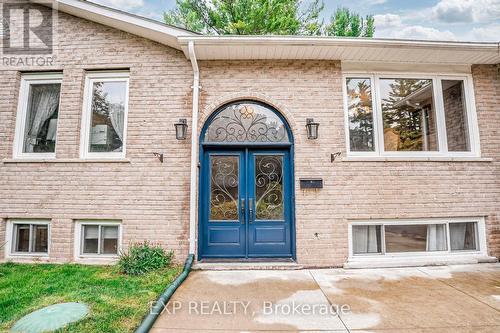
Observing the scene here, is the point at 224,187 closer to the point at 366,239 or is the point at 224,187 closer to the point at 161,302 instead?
the point at 161,302

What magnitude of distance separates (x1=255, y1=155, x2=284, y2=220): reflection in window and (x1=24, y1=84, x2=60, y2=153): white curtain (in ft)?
13.9

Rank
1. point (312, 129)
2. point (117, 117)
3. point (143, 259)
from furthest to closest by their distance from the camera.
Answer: point (117, 117), point (312, 129), point (143, 259)

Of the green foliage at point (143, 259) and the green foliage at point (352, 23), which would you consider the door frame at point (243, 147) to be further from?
the green foliage at point (352, 23)

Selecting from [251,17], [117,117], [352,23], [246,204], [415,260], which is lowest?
[415,260]

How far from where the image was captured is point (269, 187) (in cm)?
492

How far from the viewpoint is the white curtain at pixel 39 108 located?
506cm

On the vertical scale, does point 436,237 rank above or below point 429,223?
below

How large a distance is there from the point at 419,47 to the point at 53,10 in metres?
7.08

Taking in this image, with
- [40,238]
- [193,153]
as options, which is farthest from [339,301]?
[40,238]

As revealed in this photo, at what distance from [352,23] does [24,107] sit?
15704mm

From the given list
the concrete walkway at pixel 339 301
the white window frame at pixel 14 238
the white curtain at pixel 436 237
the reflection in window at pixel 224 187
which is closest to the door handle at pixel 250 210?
the reflection in window at pixel 224 187

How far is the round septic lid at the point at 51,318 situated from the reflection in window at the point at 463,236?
Answer: 6.04 metres

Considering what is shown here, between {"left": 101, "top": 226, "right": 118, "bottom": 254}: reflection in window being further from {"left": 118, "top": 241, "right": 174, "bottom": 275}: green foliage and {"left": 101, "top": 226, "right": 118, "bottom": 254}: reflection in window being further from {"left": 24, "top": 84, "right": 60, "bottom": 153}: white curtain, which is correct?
{"left": 24, "top": 84, "right": 60, "bottom": 153}: white curtain

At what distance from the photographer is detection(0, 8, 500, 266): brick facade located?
4.65 meters
